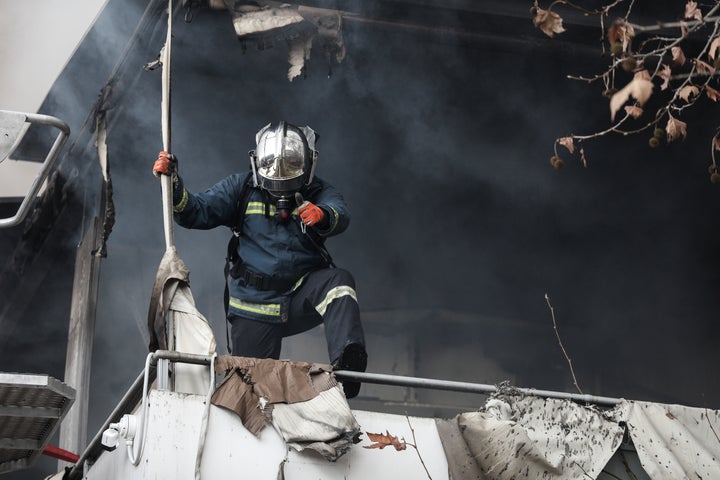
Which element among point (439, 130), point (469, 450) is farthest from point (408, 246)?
point (469, 450)

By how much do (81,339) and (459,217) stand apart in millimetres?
4083

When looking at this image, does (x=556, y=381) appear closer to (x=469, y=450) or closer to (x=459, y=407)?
(x=459, y=407)

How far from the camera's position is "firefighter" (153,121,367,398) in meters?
5.54

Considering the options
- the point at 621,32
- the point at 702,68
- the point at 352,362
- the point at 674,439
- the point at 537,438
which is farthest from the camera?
the point at 352,362

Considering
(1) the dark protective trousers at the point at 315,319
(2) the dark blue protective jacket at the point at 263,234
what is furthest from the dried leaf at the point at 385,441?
(2) the dark blue protective jacket at the point at 263,234

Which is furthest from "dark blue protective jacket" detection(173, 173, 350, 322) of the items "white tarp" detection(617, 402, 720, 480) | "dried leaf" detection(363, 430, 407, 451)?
"white tarp" detection(617, 402, 720, 480)

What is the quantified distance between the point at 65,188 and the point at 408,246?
3.50 metres

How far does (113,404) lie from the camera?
8562mm

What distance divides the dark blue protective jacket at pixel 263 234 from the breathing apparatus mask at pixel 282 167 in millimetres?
80

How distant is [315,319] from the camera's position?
5703 mm

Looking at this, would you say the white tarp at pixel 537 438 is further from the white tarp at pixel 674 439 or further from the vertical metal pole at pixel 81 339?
the vertical metal pole at pixel 81 339

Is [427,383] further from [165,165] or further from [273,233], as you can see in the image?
[165,165]

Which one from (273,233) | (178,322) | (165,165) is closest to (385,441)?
(178,322)

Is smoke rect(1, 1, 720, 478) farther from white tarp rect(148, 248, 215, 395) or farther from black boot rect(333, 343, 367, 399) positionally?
black boot rect(333, 343, 367, 399)
